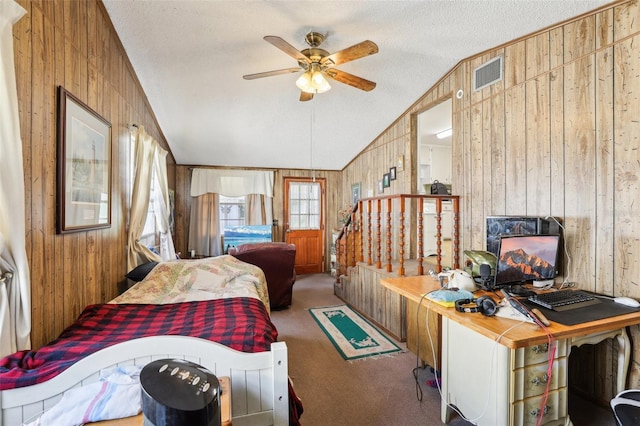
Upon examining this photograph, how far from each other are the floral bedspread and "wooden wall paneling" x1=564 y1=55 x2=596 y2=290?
239 centimetres

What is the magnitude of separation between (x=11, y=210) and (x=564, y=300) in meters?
2.83

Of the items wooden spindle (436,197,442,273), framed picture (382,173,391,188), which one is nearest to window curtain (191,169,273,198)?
framed picture (382,173,391,188)

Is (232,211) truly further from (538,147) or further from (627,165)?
(627,165)

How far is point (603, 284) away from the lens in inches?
77.8

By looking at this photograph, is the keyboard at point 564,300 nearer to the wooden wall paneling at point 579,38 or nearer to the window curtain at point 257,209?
the wooden wall paneling at point 579,38

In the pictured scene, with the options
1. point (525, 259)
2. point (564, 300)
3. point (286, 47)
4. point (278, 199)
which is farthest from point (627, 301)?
point (278, 199)

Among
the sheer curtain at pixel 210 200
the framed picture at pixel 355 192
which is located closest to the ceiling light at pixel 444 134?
the framed picture at pixel 355 192

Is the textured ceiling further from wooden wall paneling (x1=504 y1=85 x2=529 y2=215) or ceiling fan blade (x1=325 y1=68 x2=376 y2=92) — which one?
wooden wall paneling (x1=504 y1=85 x2=529 y2=215)

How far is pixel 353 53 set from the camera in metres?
2.20

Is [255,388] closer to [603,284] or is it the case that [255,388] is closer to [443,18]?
[603,284]

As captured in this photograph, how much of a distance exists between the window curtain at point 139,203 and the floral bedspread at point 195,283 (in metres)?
0.34

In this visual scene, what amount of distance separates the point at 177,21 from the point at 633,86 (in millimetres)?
3146

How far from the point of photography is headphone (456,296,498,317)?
153 centimetres

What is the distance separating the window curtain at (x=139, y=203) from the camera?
107 inches
